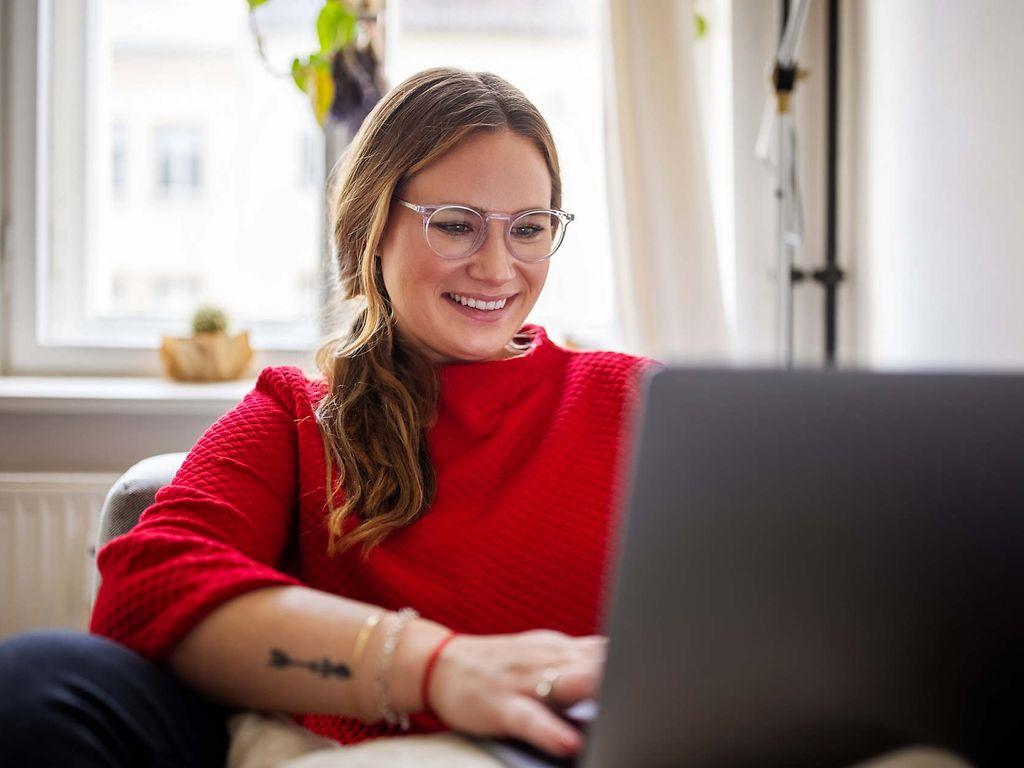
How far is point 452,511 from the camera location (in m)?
1.07

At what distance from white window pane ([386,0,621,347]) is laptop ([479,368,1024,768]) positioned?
1.76 metres

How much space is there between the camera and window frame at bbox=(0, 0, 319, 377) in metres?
2.17

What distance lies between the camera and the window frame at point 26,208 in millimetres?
2172

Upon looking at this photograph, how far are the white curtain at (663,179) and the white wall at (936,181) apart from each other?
0.35 meters

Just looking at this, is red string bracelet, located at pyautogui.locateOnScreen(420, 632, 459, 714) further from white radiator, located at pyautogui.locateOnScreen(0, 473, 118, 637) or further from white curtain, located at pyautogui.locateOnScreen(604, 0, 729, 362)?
white radiator, located at pyautogui.locateOnScreen(0, 473, 118, 637)

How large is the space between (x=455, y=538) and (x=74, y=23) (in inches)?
73.3

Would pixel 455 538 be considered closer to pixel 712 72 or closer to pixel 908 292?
pixel 908 292

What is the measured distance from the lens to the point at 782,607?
53 centimetres

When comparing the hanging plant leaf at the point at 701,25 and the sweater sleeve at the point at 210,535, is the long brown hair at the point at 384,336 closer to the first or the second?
the sweater sleeve at the point at 210,535

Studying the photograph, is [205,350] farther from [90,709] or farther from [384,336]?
[90,709]

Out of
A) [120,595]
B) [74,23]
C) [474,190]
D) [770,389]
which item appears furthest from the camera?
[74,23]

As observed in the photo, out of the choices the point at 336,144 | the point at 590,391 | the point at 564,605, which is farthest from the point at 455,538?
the point at 336,144

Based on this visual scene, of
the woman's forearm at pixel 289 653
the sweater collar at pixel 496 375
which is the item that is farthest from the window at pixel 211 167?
the woman's forearm at pixel 289 653

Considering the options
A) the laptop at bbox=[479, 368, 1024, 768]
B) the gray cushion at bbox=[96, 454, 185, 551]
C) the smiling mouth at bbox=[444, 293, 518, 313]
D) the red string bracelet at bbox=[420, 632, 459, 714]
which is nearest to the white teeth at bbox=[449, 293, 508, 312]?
the smiling mouth at bbox=[444, 293, 518, 313]
